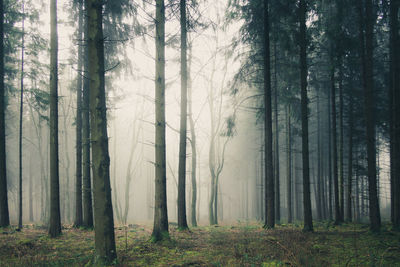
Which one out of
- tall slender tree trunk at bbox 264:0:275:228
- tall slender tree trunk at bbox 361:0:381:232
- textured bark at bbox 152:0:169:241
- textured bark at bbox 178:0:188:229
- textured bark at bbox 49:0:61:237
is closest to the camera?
textured bark at bbox 152:0:169:241

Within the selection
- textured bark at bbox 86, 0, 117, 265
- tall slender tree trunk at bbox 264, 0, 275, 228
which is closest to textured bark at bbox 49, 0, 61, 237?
textured bark at bbox 86, 0, 117, 265

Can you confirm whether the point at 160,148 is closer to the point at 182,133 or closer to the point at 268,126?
the point at 182,133

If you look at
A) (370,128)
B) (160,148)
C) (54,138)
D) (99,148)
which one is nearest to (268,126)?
(370,128)

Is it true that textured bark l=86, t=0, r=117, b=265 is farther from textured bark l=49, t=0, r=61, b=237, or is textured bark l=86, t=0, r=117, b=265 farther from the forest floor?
textured bark l=49, t=0, r=61, b=237

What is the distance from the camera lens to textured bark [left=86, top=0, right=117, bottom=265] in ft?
17.4

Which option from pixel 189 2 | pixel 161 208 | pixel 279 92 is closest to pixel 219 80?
pixel 279 92

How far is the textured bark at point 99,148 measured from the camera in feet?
17.4

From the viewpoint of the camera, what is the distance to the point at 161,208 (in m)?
8.17

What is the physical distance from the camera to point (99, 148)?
528 centimetres

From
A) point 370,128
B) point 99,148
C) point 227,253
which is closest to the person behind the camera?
point 99,148

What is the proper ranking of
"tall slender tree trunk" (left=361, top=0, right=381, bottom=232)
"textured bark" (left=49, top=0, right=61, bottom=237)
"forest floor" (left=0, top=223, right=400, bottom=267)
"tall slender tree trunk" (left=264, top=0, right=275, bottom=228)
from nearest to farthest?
1. "forest floor" (left=0, top=223, right=400, bottom=267)
2. "tall slender tree trunk" (left=361, top=0, right=381, bottom=232)
3. "textured bark" (left=49, top=0, right=61, bottom=237)
4. "tall slender tree trunk" (left=264, top=0, right=275, bottom=228)

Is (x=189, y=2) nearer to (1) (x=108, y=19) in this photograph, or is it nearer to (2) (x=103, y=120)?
(1) (x=108, y=19)

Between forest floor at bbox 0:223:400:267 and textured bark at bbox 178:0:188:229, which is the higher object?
textured bark at bbox 178:0:188:229

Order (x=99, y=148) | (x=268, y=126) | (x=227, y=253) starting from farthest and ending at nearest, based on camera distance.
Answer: (x=268, y=126) < (x=227, y=253) < (x=99, y=148)
